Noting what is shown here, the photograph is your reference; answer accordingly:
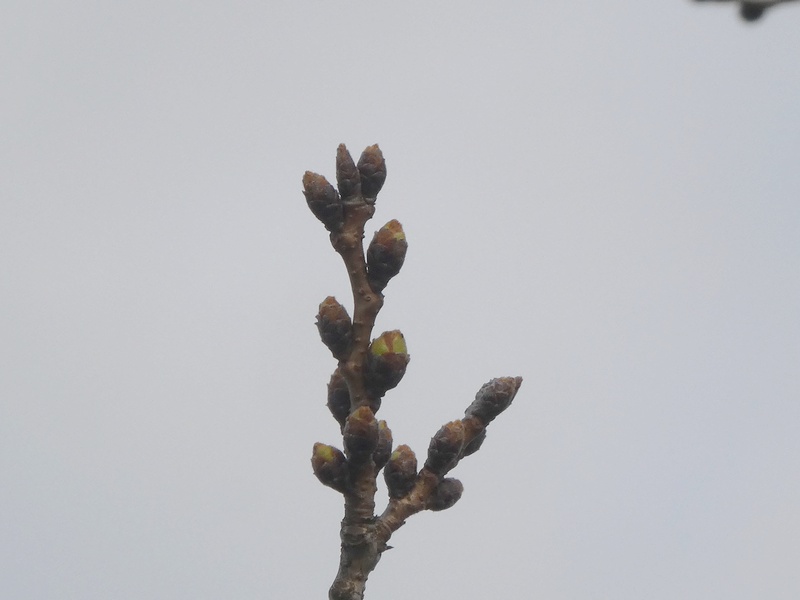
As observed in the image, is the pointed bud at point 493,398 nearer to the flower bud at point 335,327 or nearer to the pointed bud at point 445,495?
the pointed bud at point 445,495

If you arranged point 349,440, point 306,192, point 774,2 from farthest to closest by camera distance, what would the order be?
point 306,192, point 349,440, point 774,2

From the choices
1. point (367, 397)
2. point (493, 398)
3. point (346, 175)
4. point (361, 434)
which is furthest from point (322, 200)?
point (493, 398)

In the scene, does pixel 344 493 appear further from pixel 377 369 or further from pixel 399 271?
pixel 399 271

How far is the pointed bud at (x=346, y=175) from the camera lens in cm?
367

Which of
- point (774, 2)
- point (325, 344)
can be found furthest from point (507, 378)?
point (774, 2)

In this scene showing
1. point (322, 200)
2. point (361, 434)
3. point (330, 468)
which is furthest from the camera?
point (322, 200)

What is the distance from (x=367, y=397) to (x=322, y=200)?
2.41 feet

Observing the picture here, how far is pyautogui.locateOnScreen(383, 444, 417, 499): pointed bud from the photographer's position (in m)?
3.85

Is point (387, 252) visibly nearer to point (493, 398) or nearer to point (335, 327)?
point (335, 327)

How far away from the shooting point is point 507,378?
3.85 meters

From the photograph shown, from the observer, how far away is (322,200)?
3662 mm

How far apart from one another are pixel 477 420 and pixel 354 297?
27.1 inches

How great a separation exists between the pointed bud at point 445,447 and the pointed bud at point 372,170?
0.93 m

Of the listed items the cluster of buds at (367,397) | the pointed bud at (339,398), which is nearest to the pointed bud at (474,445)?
the cluster of buds at (367,397)
